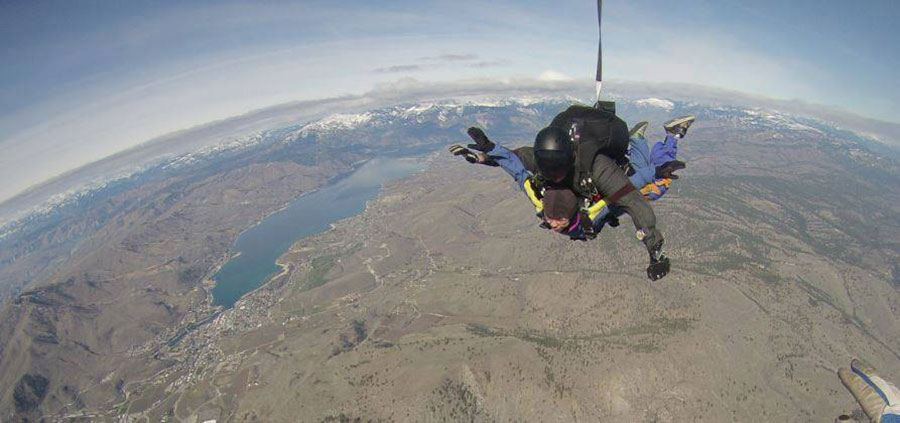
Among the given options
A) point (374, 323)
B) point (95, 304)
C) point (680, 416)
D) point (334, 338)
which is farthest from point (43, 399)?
point (680, 416)

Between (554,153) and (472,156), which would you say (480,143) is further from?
(554,153)

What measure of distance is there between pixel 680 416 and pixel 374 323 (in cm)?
8517

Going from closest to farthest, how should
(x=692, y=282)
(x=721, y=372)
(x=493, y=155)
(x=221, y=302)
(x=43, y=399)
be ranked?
1. (x=493, y=155)
2. (x=721, y=372)
3. (x=692, y=282)
4. (x=43, y=399)
5. (x=221, y=302)

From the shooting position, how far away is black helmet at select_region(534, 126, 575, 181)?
19.9 feet

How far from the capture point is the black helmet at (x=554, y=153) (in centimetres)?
605

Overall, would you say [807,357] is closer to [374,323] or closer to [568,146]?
[374,323]

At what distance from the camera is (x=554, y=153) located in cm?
604

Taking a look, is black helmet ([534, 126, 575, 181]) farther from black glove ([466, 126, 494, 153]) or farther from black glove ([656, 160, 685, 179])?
black glove ([656, 160, 685, 179])

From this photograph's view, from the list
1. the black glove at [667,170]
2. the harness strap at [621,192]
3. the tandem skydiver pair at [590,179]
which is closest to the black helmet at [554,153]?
the tandem skydiver pair at [590,179]

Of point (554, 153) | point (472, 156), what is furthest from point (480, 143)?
point (554, 153)

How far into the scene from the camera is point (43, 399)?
424 feet

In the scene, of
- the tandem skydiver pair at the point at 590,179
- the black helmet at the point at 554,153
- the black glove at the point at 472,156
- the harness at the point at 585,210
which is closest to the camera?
the black helmet at the point at 554,153

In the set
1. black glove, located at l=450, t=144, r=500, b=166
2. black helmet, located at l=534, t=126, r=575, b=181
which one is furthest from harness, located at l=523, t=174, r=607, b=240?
black glove, located at l=450, t=144, r=500, b=166

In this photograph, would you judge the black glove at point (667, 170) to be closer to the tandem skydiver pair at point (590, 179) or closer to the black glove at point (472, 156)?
the tandem skydiver pair at point (590, 179)
